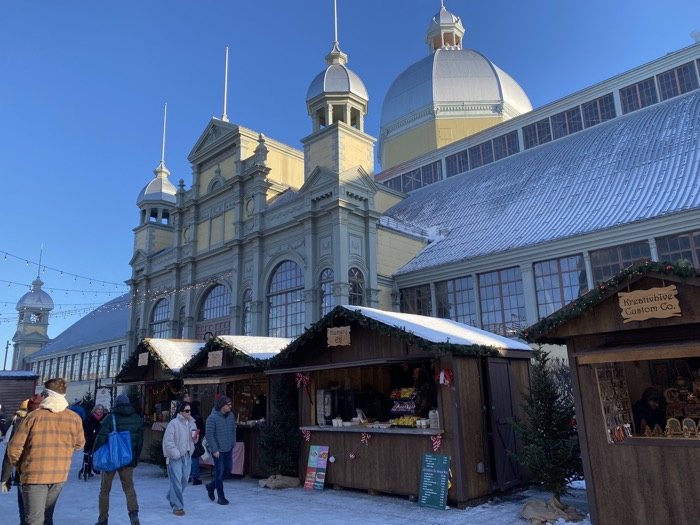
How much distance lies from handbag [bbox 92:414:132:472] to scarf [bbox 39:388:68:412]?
186cm

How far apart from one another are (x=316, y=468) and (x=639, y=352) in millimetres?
7358

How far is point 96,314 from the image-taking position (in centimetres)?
5891

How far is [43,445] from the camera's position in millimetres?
6227

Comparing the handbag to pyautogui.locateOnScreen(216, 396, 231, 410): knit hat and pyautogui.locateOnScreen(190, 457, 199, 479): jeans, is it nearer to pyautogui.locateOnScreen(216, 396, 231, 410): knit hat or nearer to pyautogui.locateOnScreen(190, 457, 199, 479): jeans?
pyautogui.locateOnScreen(216, 396, 231, 410): knit hat

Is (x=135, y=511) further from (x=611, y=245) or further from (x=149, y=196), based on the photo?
(x=149, y=196)

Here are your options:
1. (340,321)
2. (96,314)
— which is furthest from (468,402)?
(96,314)

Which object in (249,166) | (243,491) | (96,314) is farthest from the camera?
(96,314)

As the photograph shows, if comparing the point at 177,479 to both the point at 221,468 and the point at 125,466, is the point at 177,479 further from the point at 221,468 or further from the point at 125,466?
the point at 125,466

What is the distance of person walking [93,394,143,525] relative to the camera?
834 cm

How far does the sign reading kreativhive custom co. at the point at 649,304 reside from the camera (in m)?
7.39

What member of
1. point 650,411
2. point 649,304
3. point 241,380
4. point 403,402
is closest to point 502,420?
point 403,402

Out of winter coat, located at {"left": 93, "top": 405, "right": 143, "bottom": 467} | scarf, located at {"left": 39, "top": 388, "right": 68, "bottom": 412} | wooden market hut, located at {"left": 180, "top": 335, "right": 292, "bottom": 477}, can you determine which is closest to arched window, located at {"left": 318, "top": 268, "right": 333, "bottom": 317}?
wooden market hut, located at {"left": 180, "top": 335, "right": 292, "bottom": 477}

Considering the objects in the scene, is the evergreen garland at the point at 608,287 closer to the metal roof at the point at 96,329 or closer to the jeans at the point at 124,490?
the jeans at the point at 124,490

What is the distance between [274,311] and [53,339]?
48.2 meters
